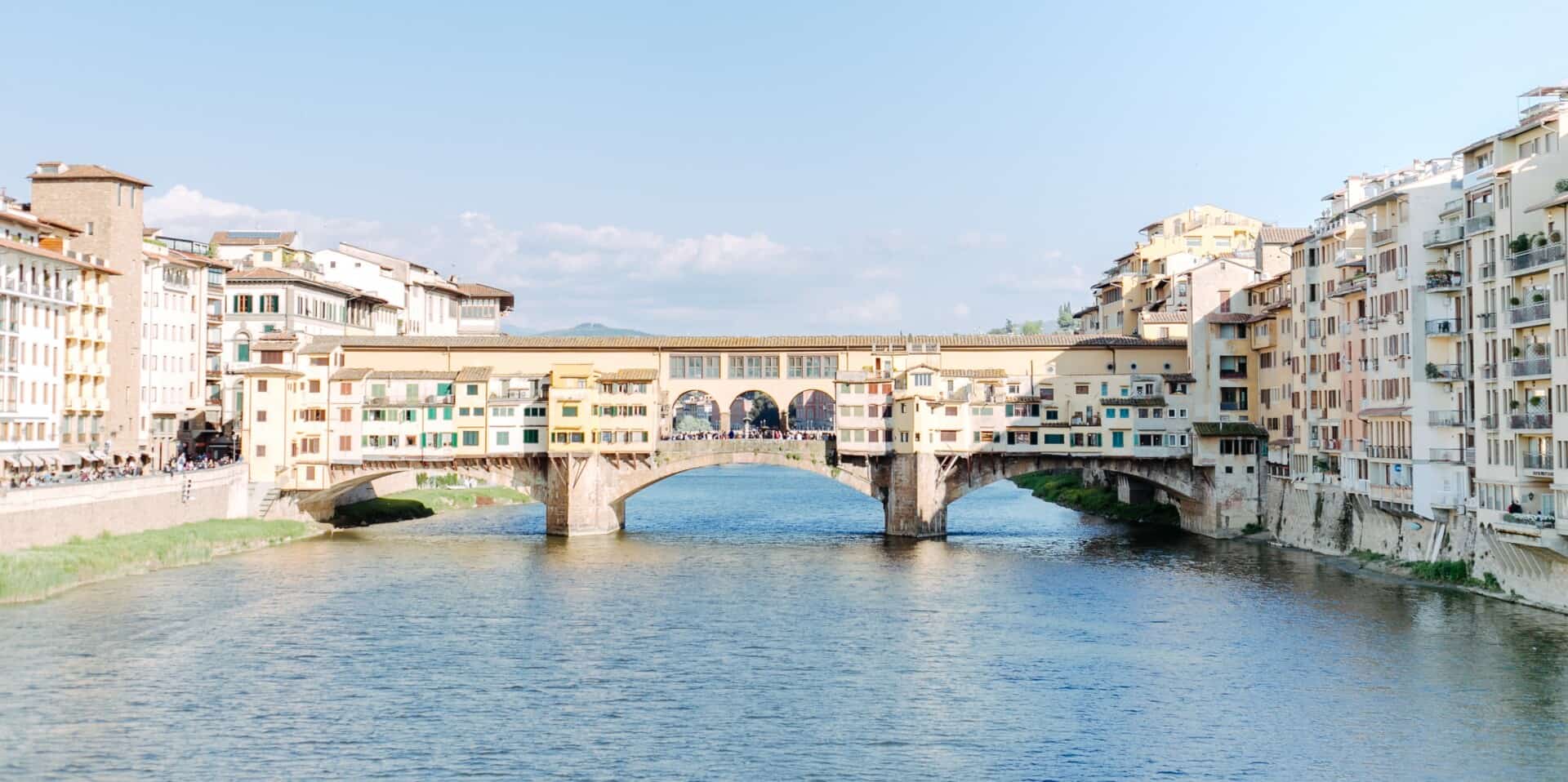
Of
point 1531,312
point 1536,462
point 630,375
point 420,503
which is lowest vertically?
point 420,503

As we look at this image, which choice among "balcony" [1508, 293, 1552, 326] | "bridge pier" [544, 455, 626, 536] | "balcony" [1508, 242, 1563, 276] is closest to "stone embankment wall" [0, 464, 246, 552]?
"bridge pier" [544, 455, 626, 536]

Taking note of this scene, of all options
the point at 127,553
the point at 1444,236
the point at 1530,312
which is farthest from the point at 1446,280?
the point at 127,553

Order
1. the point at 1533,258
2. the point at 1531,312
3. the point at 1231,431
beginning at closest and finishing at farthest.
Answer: the point at 1533,258
the point at 1531,312
the point at 1231,431

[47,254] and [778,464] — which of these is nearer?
[47,254]

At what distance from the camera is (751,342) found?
8875cm

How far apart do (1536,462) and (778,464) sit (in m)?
40.6

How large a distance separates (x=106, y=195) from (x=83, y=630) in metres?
39.8

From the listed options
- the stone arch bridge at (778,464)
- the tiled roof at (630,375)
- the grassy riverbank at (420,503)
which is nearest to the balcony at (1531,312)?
the stone arch bridge at (778,464)

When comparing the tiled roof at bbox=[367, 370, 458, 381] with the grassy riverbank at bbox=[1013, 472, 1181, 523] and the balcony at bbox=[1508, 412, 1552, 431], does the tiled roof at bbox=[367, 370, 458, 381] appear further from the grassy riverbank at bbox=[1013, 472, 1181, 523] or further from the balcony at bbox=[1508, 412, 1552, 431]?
the balcony at bbox=[1508, 412, 1552, 431]

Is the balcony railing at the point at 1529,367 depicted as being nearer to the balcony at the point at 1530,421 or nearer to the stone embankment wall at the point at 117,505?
the balcony at the point at 1530,421

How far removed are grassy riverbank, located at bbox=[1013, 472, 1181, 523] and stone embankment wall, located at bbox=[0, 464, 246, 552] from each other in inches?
1796

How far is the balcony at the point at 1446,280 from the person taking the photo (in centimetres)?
5981

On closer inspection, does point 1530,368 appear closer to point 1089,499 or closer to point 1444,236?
point 1444,236

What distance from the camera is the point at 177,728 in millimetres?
37688
